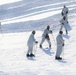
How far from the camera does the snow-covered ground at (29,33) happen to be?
65.1 ft

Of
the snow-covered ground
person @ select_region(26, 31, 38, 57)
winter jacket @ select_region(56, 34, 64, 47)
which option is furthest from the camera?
person @ select_region(26, 31, 38, 57)

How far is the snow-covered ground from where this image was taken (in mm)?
19828

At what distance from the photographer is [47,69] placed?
63.6ft

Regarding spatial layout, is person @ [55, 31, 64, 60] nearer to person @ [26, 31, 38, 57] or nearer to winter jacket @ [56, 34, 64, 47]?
winter jacket @ [56, 34, 64, 47]

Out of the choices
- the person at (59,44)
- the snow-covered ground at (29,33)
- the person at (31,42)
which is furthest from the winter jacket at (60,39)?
the person at (31,42)

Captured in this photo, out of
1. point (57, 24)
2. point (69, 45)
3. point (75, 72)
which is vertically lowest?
point (75, 72)

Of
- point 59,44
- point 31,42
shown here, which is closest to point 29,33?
point 31,42

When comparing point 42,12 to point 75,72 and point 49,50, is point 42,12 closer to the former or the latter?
point 49,50

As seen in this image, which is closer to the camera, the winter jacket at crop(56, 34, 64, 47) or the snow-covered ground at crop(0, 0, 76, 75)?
the snow-covered ground at crop(0, 0, 76, 75)

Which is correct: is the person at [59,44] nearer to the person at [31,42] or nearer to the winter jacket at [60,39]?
the winter jacket at [60,39]

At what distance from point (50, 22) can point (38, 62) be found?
1325 centimetres

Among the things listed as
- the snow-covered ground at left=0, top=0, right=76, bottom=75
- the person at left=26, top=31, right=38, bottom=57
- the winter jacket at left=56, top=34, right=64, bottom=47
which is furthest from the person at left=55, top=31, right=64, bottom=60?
the person at left=26, top=31, right=38, bottom=57

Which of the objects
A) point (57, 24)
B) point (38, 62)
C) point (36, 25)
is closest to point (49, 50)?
point (38, 62)

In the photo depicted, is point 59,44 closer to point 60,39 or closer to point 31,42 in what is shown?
point 60,39
